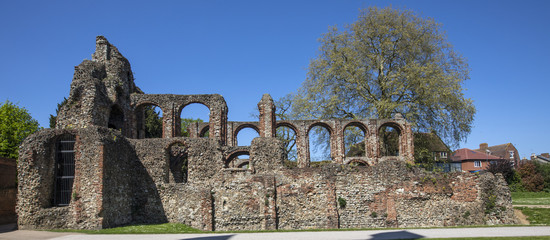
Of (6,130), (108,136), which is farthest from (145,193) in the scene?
(6,130)

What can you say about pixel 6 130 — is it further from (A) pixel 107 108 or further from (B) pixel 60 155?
(B) pixel 60 155

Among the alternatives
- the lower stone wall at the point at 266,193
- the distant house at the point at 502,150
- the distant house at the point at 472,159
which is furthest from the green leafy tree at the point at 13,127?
the distant house at the point at 502,150

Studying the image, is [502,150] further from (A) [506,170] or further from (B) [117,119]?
(B) [117,119]

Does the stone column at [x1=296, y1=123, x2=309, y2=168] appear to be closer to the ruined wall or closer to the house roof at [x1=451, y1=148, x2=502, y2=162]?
the ruined wall

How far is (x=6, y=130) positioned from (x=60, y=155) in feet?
52.9

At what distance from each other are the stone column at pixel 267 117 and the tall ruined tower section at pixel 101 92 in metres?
8.95

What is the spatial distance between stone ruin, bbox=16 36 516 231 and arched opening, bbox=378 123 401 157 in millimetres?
11605

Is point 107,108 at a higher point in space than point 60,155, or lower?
higher

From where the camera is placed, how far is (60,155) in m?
20.4

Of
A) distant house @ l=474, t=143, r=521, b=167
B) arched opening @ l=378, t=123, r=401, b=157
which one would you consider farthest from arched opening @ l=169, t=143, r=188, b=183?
distant house @ l=474, t=143, r=521, b=167

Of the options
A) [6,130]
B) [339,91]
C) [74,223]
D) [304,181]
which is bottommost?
[74,223]

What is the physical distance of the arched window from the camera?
19891mm

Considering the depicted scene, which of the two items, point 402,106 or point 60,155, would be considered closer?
point 60,155

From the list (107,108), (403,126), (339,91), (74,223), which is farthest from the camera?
(339,91)
